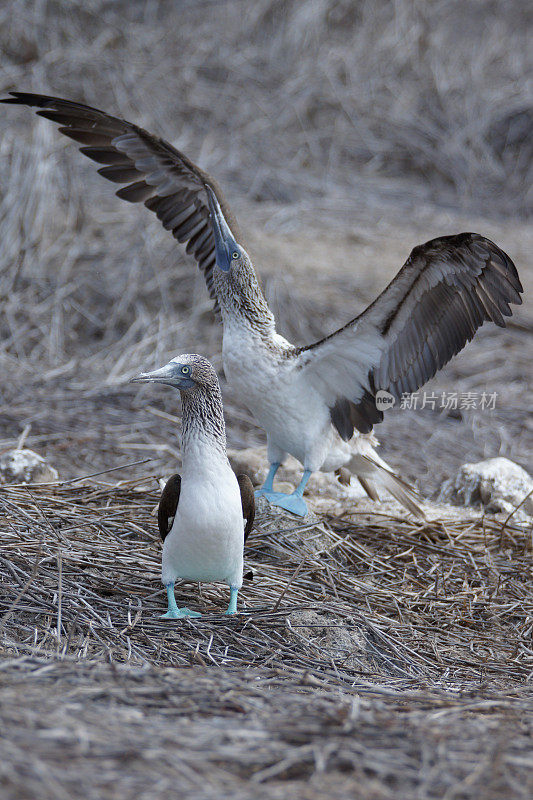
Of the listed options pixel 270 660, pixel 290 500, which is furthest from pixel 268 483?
pixel 270 660

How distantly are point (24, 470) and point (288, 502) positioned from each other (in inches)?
54.9

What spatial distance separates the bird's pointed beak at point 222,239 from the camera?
4.82m

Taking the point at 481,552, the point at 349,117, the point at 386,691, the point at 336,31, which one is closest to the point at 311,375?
the point at 481,552

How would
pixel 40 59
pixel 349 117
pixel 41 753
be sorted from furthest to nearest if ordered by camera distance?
pixel 349 117 → pixel 40 59 → pixel 41 753

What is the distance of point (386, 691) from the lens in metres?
2.78

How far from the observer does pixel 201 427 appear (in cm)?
361

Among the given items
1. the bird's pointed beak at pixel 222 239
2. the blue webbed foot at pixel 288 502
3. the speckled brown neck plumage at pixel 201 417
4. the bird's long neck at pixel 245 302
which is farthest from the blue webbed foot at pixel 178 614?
the bird's pointed beak at pixel 222 239

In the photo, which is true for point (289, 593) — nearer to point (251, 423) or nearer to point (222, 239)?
point (222, 239)

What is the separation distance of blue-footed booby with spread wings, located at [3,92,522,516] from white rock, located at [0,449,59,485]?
110 cm

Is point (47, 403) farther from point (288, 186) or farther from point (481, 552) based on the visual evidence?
point (288, 186)

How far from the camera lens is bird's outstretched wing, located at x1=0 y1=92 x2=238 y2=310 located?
205 inches

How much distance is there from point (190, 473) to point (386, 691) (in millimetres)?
1150

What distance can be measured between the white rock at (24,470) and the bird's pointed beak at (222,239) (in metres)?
1.38

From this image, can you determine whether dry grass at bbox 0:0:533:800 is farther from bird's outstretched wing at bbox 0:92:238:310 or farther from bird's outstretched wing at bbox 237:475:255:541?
bird's outstretched wing at bbox 0:92:238:310
